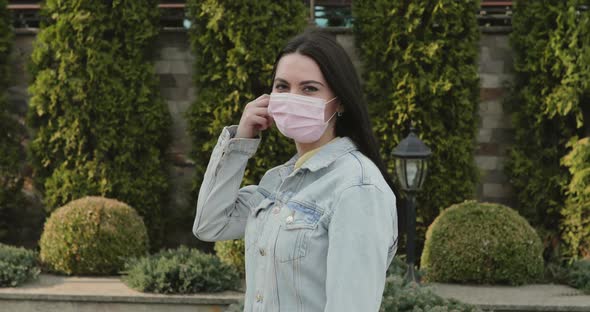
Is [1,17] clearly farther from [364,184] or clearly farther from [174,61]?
[364,184]

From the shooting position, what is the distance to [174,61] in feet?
26.7

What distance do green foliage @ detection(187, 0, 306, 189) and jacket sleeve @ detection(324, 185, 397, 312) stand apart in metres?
5.54

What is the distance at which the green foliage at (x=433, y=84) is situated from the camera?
24.4 ft

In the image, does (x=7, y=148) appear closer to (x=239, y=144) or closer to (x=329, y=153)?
(x=239, y=144)

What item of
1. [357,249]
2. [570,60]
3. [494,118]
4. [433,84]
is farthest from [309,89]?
[494,118]

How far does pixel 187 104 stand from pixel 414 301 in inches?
167

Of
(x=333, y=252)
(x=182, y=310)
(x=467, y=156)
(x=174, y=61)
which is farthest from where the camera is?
(x=174, y=61)

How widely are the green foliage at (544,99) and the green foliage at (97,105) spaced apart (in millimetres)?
3437

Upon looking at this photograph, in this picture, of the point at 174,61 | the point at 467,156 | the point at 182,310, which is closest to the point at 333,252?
the point at 182,310

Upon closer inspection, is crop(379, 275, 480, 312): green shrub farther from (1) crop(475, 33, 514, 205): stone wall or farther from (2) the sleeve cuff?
(1) crop(475, 33, 514, 205): stone wall

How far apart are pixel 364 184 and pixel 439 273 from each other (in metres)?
4.81

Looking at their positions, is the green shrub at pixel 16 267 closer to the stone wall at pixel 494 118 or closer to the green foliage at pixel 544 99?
the stone wall at pixel 494 118

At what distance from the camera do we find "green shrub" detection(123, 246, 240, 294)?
6.02 meters

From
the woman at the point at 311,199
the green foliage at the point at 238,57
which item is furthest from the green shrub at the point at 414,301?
the green foliage at the point at 238,57
